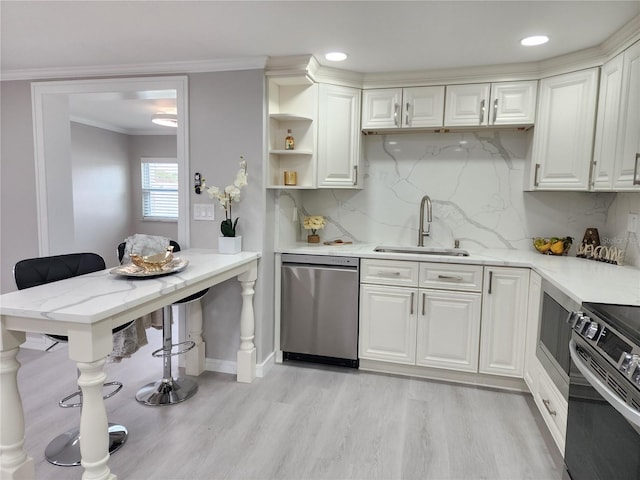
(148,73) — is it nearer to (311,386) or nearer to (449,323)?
(311,386)

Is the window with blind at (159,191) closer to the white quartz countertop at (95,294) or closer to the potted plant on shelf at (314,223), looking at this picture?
the potted plant on shelf at (314,223)

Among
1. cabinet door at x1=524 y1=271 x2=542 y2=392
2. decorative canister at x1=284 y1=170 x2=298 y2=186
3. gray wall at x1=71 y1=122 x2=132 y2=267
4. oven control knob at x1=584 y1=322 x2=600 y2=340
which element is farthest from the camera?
gray wall at x1=71 y1=122 x2=132 y2=267

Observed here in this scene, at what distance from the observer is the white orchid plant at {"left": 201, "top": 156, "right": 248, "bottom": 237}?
2689mm

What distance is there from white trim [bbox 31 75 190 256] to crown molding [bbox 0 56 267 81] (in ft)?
0.15

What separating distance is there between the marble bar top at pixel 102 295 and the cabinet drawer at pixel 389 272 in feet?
3.53

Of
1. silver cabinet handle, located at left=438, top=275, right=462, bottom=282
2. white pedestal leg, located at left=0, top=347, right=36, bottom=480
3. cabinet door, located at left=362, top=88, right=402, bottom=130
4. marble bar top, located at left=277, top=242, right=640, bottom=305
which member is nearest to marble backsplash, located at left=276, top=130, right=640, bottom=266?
marble bar top, located at left=277, top=242, right=640, bottom=305

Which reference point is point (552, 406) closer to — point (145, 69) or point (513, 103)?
point (513, 103)

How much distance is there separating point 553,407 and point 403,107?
7.16 feet

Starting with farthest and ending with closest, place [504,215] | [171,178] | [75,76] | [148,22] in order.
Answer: [171,178] → [504,215] → [75,76] → [148,22]

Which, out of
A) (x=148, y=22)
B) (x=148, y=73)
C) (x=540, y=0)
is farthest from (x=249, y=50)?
(x=540, y=0)

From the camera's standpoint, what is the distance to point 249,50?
257cm

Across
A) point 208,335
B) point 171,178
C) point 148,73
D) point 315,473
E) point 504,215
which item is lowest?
point 315,473

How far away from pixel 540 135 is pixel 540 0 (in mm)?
1142

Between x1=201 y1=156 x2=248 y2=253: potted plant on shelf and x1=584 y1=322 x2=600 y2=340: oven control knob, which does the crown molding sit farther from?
x1=584 y1=322 x2=600 y2=340: oven control knob
